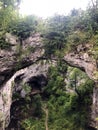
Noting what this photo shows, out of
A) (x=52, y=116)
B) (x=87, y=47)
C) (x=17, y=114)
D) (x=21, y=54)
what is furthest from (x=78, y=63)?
(x=17, y=114)

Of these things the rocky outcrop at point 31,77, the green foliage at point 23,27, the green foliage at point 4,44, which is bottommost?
the rocky outcrop at point 31,77

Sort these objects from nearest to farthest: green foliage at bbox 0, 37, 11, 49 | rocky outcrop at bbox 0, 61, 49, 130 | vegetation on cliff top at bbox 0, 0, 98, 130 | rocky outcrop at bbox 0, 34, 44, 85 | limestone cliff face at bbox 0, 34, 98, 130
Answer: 1. limestone cliff face at bbox 0, 34, 98, 130
2. vegetation on cliff top at bbox 0, 0, 98, 130
3. green foliage at bbox 0, 37, 11, 49
4. rocky outcrop at bbox 0, 34, 44, 85
5. rocky outcrop at bbox 0, 61, 49, 130

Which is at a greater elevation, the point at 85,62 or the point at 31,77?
the point at 85,62

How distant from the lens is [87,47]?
13086 millimetres

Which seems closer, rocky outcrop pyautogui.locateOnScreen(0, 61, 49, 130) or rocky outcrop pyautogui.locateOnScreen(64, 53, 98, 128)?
rocky outcrop pyautogui.locateOnScreen(64, 53, 98, 128)

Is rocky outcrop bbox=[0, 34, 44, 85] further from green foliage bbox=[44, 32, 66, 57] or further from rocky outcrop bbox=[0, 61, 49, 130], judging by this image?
rocky outcrop bbox=[0, 61, 49, 130]

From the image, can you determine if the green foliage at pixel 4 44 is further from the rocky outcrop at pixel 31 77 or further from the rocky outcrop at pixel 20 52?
the rocky outcrop at pixel 31 77

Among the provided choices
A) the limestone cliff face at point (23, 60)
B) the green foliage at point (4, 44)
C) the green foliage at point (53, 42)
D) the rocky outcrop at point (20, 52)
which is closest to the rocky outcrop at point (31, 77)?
the limestone cliff face at point (23, 60)

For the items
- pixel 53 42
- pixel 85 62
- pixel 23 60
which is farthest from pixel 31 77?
pixel 85 62

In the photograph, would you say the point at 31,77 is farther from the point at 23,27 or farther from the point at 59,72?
the point at 23,27

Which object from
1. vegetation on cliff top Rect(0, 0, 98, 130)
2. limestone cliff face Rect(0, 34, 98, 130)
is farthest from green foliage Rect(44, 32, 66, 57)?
limestone cliff face Rect(0, 34, 98, 130)

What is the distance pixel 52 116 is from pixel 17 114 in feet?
9.90

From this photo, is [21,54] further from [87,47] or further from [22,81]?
[22,81]

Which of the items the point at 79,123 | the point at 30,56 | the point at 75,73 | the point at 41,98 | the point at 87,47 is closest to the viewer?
the point at 87,47
